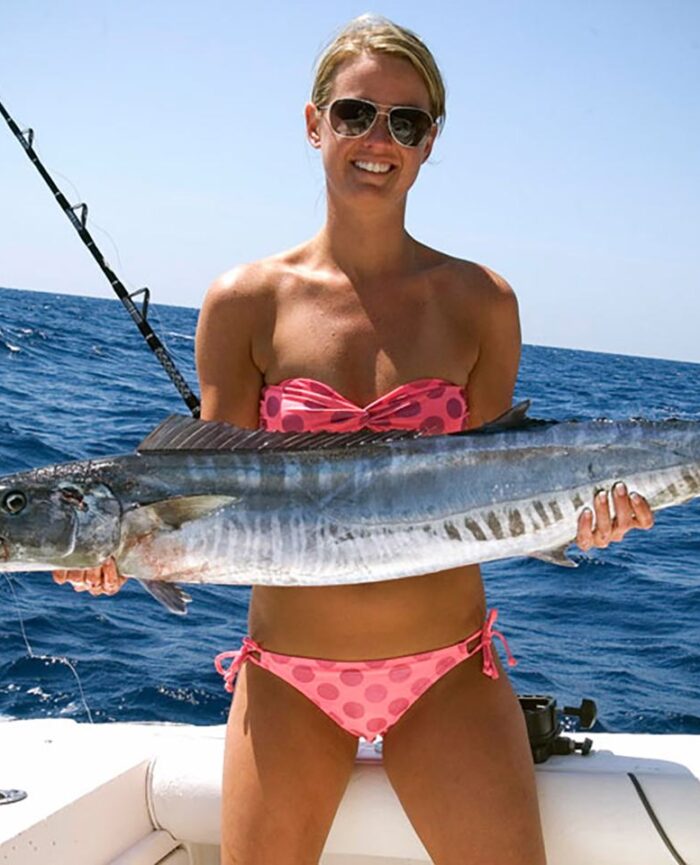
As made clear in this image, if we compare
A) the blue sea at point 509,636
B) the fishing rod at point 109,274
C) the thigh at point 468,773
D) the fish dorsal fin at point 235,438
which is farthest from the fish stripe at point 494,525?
the blue sea at point 509,636

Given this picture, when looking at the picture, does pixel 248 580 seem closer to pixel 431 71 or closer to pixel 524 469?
pixel 524 469

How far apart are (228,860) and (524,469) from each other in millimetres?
1182

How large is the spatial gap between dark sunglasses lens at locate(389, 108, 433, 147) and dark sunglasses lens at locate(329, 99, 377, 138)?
0.18 feet

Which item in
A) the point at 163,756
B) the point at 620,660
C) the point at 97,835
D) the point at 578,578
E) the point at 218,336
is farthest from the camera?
the point at 578,578

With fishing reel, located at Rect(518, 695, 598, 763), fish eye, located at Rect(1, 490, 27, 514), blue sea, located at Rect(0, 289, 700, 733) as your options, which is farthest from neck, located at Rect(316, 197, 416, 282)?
blue sea, located at Rect(0, 289, 700, 733)

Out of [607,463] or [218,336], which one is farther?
[218,336]

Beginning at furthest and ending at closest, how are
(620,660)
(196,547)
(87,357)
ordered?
1. (87,357)
2. (620,660)
3. (196,547)

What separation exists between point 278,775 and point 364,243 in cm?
139

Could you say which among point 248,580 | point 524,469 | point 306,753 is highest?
point 524,469

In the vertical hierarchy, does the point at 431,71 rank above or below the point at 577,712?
above

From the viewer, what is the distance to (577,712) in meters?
3.40

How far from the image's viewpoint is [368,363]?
293cm

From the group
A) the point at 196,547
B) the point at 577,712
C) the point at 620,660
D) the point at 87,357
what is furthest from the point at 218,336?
the point at 87,357

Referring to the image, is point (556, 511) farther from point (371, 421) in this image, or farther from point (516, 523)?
point (371, 421)
